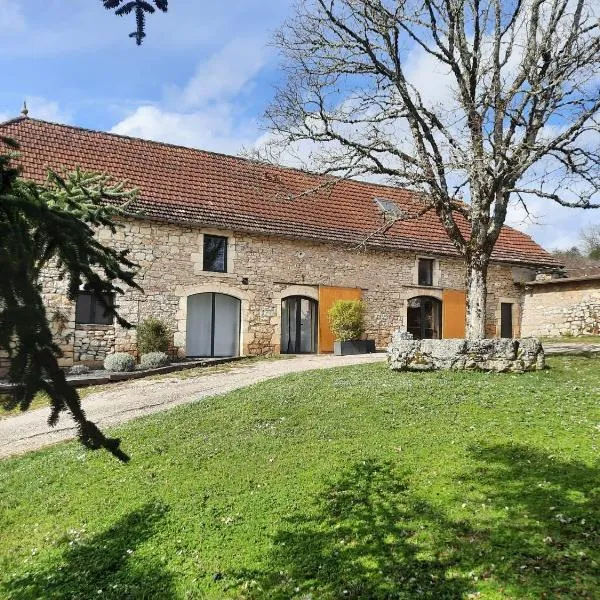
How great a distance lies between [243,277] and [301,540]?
1282 centimetres

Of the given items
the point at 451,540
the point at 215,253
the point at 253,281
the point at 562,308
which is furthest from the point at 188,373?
the point at 562,308

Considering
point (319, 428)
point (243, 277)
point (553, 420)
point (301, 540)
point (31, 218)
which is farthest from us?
point (243, 277)

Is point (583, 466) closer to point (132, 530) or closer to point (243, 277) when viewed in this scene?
point (132, 530)

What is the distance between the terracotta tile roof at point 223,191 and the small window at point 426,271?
533 mm

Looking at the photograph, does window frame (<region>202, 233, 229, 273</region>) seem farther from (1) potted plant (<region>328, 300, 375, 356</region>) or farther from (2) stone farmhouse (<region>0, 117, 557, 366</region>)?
(1) potted plant (<region>328, 300, 375, 356</region>)

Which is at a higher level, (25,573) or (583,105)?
(583,105)

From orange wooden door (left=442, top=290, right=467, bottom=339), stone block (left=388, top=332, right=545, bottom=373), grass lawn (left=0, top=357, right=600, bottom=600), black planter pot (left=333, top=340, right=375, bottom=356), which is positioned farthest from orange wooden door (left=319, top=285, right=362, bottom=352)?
grass lawn (left=0, top=357, right=600, bottom=600)

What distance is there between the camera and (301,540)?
461 centimetres

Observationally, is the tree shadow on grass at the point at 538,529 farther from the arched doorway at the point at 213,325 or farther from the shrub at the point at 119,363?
the arched doorway at the point at 213,325

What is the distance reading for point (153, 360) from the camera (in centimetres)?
1484

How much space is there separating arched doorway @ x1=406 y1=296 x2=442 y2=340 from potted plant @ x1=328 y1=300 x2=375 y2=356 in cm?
296

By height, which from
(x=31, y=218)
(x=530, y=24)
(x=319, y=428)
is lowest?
(x=319, y=428)

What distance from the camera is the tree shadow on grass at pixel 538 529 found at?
353 cm

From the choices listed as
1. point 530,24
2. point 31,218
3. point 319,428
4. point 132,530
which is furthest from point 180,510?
point 530,24
